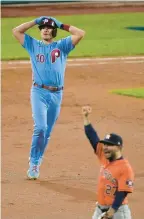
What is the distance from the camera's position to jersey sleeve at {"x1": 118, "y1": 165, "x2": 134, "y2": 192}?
27.3 ft

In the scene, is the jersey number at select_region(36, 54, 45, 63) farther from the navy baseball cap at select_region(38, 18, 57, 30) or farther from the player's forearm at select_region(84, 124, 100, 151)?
the player's forearm at select_region(84, 124, 100, 151)

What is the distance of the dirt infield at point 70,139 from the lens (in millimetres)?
11102

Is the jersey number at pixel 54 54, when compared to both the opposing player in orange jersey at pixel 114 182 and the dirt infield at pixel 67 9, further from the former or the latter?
the dirt infield at pixel 67 9

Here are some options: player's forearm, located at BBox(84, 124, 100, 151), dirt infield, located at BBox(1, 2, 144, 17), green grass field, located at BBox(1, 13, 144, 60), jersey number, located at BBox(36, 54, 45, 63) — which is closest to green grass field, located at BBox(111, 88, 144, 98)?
green grass field, located at BBox(1, 13, 144, 60)

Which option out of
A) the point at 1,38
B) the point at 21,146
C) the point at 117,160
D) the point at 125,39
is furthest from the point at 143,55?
the point at 117,160

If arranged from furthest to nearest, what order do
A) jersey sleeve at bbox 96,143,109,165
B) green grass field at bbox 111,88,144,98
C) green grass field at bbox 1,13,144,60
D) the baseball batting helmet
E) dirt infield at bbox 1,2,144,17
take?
dirt infield at bbox 1,2,144,17 < green grass field at bbox 1,13,144,60 < green grass field at bbox 111,88,144,98 < the baseball batting helmet < jersey sleeve at bbox 96,143,109,165

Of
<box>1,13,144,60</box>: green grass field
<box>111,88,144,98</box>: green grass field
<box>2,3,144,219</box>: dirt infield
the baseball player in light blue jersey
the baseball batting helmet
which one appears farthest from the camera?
<box>1,13,144,60</box>: green grass field

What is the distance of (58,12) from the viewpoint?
34.5 m

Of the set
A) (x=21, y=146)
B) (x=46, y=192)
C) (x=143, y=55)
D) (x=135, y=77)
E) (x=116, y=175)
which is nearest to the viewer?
(x=116, y=175)

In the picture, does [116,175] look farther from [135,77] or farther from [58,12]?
[58,12]

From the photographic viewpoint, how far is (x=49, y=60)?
40.0 ft

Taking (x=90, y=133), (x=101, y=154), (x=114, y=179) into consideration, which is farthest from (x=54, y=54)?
(x=114, y=179)

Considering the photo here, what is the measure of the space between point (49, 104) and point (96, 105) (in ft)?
17.4

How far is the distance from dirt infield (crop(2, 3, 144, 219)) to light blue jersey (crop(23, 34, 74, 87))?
4.59ft
